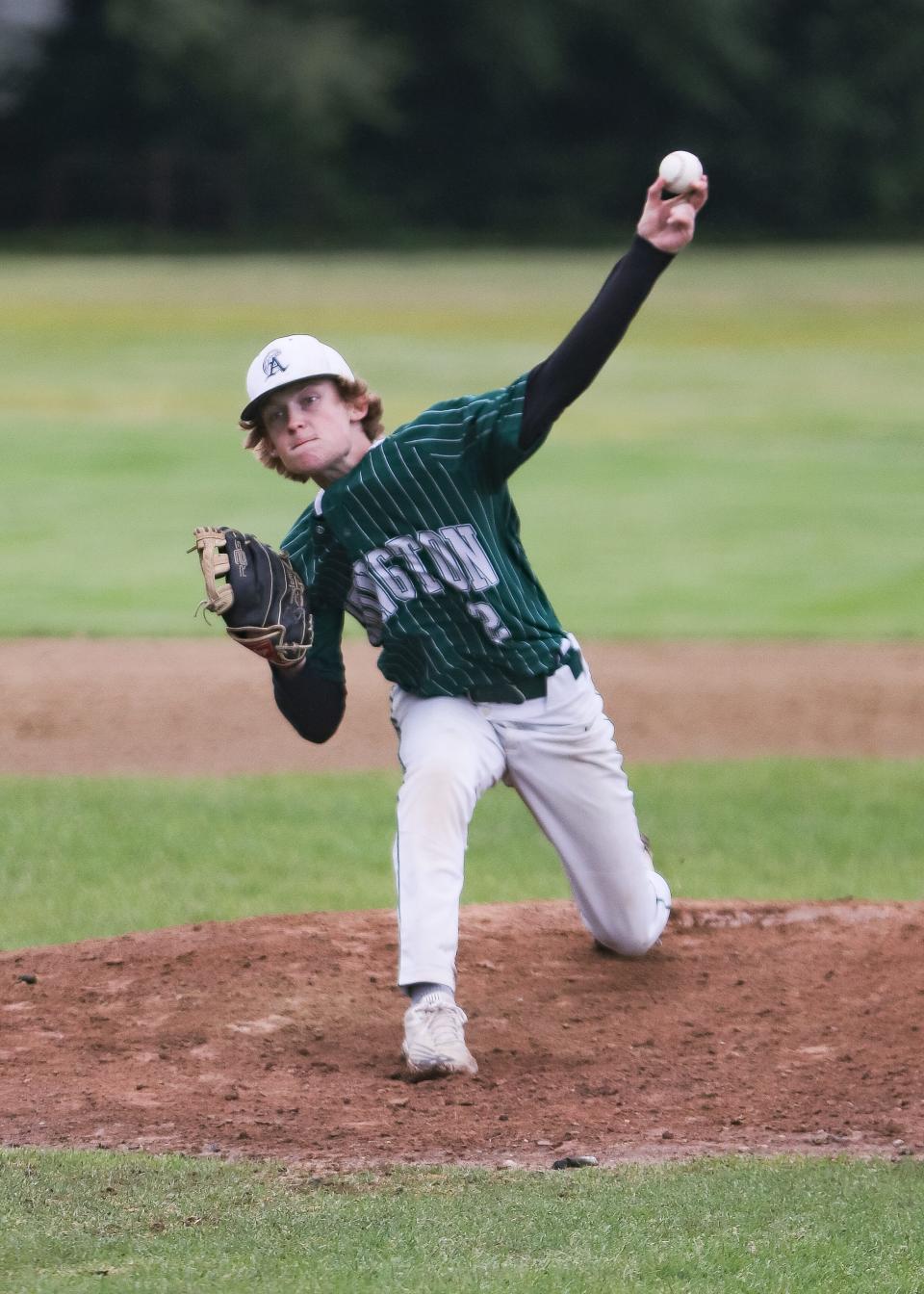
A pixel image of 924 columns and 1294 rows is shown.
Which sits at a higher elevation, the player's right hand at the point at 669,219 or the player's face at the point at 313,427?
the player's right hand at the point at 669,219

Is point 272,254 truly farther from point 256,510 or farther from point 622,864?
point 622,864

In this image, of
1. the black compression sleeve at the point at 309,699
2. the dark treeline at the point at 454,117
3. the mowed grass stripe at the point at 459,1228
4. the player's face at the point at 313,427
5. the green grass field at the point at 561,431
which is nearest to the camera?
the mowed grass stripe at the point at 459,1228

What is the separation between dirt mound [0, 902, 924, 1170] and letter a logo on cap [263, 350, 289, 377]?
5.30 ft

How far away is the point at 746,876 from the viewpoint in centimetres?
685

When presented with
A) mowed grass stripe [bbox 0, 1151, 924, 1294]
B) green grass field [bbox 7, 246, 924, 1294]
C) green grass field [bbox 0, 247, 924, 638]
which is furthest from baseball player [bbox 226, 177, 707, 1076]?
green grass field [bbox 0, 247, 924, 638]

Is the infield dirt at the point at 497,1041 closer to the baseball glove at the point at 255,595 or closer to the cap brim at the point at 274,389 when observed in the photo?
the baseball glove at the point at 255,595

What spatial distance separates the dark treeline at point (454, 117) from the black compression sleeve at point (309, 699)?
1514 inches

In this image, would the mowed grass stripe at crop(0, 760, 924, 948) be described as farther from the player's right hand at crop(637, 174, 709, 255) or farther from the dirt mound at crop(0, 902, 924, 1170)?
the player's right hand at crop(637, 174, 709, 255)

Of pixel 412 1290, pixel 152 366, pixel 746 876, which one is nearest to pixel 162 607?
pixel 746 876

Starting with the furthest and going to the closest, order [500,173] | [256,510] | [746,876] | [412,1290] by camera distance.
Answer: [500,173] < [256,510] < [746,876] < [412,1290]

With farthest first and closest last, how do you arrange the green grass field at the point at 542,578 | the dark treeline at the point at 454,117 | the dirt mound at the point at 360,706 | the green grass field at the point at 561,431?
1. the dark treeline at the point at 454,117
2. the green grass field at the point at 561,431
3. the dirt mound at the point at 360,706
4. the green grass field at the point at 542,578

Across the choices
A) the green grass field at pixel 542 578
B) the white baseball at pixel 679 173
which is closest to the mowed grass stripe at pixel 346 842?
the green grass field at pixel 542 578

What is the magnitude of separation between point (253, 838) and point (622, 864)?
247cm

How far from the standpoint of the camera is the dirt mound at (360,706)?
860 centimetres
